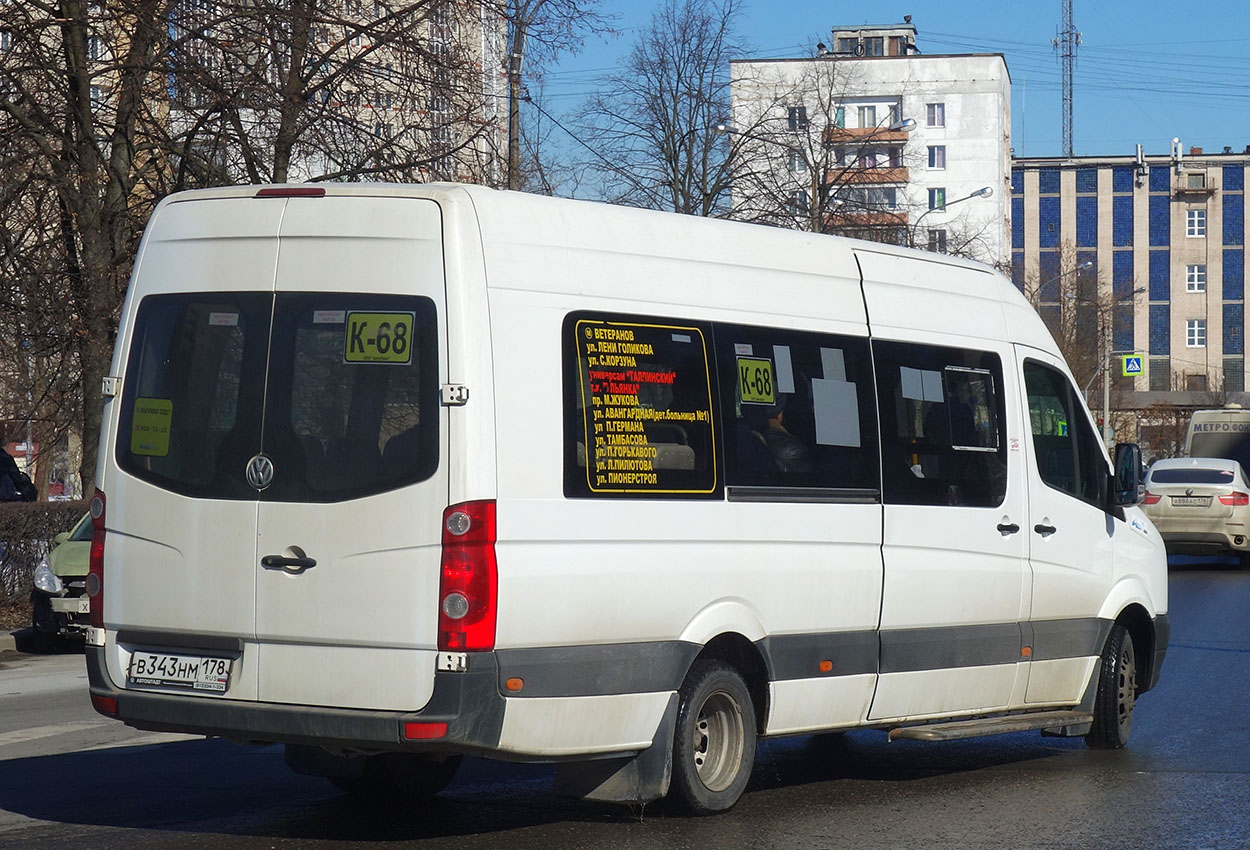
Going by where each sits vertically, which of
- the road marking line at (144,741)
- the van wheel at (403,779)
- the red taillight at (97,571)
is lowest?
the road marking line at (144,741)

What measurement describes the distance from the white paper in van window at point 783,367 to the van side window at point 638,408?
0.47m

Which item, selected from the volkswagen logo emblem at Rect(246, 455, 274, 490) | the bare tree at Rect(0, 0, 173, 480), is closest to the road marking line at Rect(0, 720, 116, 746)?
the volkswagen logo emblem at Rect(246, 455, 274, 490)

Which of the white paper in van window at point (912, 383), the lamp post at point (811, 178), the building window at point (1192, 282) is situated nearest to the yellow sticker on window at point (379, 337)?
the white paper in van window at point (912, 383)

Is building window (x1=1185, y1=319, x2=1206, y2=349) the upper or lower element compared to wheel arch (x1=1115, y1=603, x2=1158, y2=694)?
upper

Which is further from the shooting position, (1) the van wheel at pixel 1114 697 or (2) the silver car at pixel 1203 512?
(2) the silver car at pixel 1203 512

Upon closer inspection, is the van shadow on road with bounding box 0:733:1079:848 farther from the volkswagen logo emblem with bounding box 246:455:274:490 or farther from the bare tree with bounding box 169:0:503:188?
the bare tree with bounding box 169:0:503:188

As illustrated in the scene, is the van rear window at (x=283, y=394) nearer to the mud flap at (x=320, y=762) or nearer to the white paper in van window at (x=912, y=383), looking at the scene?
the mud flap at (x=320, y=762)

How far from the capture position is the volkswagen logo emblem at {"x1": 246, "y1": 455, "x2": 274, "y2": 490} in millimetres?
6575

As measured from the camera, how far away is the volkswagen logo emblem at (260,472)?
6.58m

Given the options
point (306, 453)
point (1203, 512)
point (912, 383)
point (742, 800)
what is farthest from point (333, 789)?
point (1203, 512)

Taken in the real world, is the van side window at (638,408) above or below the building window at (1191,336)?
below

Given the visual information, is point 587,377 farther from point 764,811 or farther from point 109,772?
point 109,772

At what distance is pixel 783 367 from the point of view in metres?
7.79

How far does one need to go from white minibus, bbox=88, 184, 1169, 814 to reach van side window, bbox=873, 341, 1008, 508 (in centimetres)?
5
